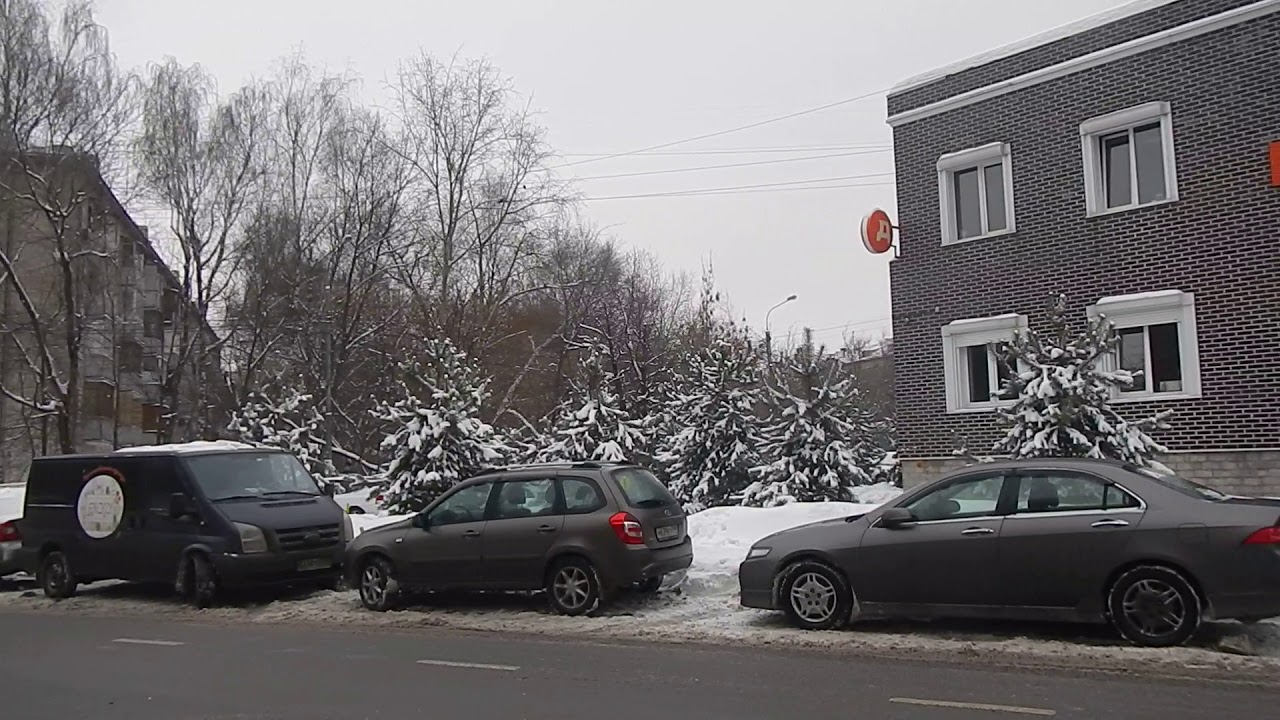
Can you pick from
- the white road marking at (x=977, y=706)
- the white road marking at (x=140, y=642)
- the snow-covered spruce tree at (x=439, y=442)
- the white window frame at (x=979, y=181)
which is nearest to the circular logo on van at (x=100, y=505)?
the white road marking at (x=140, y=642)

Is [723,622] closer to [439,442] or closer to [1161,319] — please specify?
[439,442]

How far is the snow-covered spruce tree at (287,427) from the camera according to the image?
32000 mm

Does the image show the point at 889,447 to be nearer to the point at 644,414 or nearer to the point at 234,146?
the point at 644,414

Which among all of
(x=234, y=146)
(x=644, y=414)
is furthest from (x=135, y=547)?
Answer: (x=234, y=146)

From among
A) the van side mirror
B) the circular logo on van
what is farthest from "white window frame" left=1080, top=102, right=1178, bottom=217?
the circular logo on van

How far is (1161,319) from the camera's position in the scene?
57.5 feet

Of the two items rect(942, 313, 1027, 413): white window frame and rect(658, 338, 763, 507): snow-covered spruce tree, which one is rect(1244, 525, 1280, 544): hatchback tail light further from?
rect(658, 338, 763, 507): snow-covered spruce tree

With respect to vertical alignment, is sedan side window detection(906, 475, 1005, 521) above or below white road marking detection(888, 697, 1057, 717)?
above

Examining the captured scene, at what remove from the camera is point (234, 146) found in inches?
1368

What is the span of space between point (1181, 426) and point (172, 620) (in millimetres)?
14683

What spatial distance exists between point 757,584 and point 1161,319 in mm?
10353

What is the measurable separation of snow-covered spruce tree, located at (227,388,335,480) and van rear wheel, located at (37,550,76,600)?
15.7m

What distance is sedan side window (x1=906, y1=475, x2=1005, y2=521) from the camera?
9570 mm

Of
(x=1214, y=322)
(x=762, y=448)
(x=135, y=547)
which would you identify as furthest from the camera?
(x=762, y=448)
